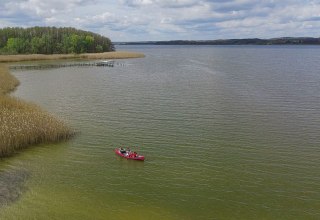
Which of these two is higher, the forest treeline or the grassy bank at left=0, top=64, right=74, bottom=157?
the forest treeline

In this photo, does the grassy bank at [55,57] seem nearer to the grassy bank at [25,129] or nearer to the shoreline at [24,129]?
the shoreline at [24,129]

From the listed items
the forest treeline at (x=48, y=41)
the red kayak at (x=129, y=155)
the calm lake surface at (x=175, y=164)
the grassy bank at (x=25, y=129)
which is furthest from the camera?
the forest treeline at (x=48, y=41)

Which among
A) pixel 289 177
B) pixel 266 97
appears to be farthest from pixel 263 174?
pixel 266 97

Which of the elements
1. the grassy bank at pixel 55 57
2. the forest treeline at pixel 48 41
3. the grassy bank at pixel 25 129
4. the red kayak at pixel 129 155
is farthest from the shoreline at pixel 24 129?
the forest treeline at pixel 48 41

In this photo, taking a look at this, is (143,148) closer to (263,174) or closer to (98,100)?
(263,174)

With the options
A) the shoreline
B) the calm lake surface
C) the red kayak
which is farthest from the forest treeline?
the red kayak

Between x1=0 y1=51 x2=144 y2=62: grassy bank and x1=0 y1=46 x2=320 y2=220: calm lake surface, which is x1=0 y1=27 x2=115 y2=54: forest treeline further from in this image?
x1=0 y1=46 x2=320 y2=220: calm lake surface
